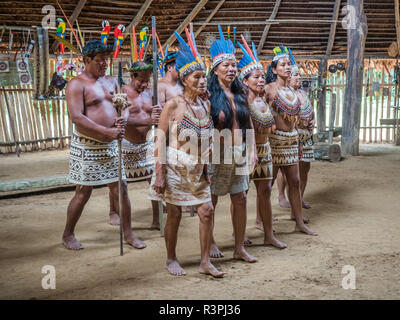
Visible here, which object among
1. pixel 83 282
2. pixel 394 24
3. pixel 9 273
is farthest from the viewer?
pixel 394 24

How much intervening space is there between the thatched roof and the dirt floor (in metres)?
5.44

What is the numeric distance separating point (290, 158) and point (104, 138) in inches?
69.9

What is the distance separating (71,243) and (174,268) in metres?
1.20

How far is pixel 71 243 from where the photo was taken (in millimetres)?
4207

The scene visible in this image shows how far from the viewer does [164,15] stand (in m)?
11.5

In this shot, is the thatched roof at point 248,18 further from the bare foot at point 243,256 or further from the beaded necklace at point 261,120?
the bare foot at point 243,256

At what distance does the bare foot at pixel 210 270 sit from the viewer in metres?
3.40

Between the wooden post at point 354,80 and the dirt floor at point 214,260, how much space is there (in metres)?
3.97

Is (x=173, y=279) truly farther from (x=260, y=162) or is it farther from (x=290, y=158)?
(x=290, y=158)

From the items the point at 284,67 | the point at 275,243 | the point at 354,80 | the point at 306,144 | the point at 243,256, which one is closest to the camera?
the point at 243,256

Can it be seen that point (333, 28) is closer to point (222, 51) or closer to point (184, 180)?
point (222, 51)

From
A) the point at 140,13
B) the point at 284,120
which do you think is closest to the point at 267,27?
the point at 140,13

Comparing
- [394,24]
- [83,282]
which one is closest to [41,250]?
[83,282]

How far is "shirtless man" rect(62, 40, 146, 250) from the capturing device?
399 centimetres
